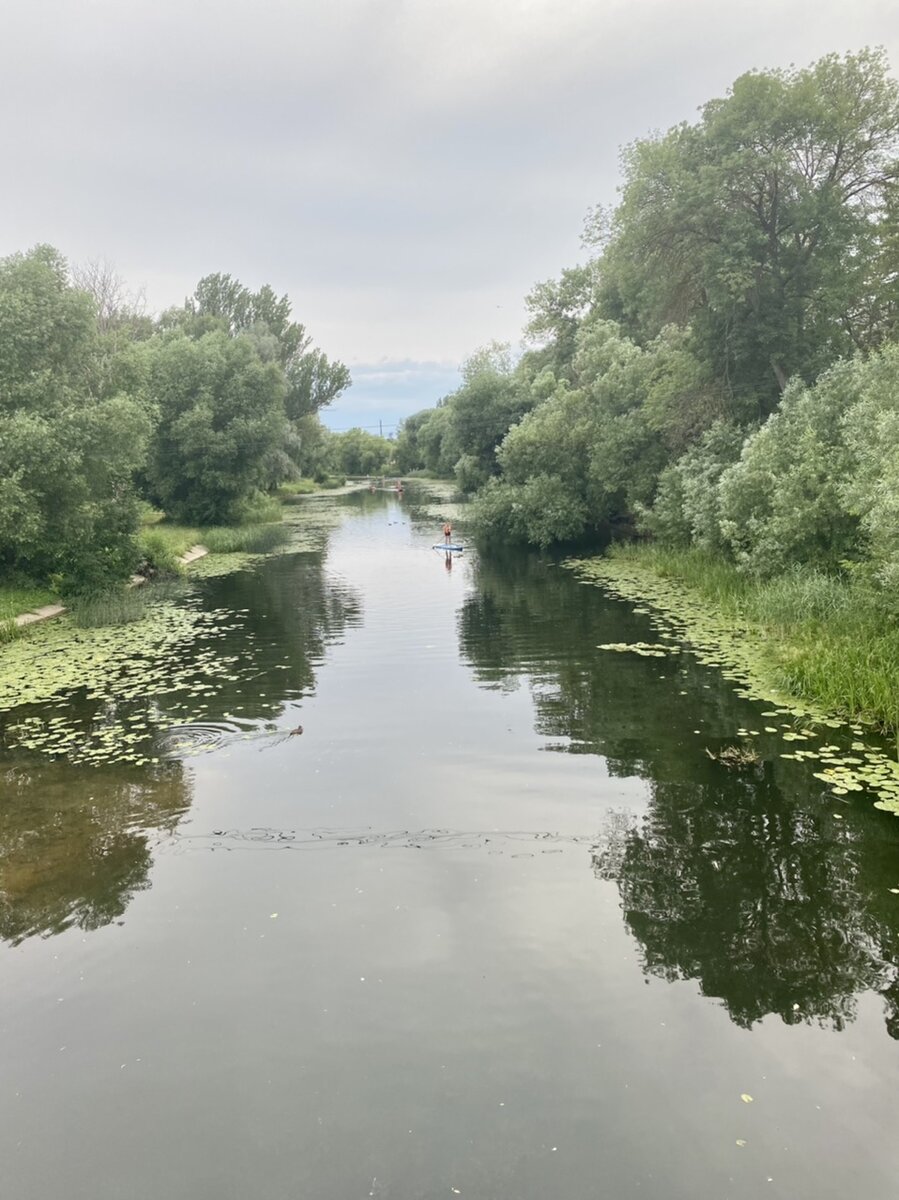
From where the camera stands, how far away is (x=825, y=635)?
531 inches

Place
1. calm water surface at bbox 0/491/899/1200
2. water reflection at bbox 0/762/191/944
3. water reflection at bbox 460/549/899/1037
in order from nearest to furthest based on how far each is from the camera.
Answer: calm water surface at bbox 0/491/899/1200, water reflection at bbox 460/549/899/1037, water reflection at bbox 0/762/191/944

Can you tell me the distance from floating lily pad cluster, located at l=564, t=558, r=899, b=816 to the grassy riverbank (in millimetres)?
81

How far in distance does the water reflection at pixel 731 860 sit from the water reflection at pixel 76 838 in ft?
16.1

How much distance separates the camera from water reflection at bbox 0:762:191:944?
7.23m

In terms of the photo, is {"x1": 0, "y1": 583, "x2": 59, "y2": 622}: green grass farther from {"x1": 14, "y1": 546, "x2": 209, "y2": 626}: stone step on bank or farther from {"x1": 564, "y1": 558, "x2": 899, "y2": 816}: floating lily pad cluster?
{"x1": 564, "y1": 558, "x2": 899, "y2": 816}: floating lily pad cluster

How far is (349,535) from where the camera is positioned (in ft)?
132

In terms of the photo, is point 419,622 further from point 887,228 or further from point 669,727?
point 887,228

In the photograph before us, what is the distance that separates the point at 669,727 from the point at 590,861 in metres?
4.01

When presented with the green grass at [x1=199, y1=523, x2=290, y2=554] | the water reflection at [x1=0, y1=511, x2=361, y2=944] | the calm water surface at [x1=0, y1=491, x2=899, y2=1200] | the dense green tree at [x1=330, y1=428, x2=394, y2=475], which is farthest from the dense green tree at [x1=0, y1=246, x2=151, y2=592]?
the dense green tree at [x1=330, y1=428, x2=394, y2=475]

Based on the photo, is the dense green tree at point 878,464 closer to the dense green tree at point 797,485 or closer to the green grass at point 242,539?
the dense green tree at point 797,485

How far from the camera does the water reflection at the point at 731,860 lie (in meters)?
6.08

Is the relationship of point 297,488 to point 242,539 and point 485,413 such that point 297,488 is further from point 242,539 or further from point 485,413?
point 242,539

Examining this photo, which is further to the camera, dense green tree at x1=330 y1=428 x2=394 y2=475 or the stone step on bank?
dense green tree at x1=330 y1=428 x2=394 y2=475

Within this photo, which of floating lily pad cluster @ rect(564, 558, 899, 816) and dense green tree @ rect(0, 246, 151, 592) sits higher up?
dense green tree @ rect(0, 246, 151, 592)
